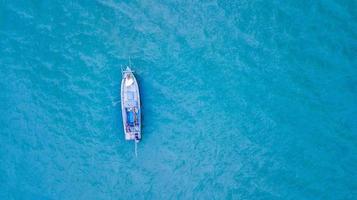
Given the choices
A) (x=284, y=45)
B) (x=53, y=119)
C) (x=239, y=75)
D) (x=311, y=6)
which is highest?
(x=311, y=6)

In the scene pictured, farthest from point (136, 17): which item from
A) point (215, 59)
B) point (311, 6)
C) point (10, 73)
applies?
point (311, 6)

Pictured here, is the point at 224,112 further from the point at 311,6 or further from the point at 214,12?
the point at 311,6

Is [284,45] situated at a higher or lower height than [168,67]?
higher

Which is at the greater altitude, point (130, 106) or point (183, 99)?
point (183, 99)

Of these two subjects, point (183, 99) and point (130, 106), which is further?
point (183, 99)
